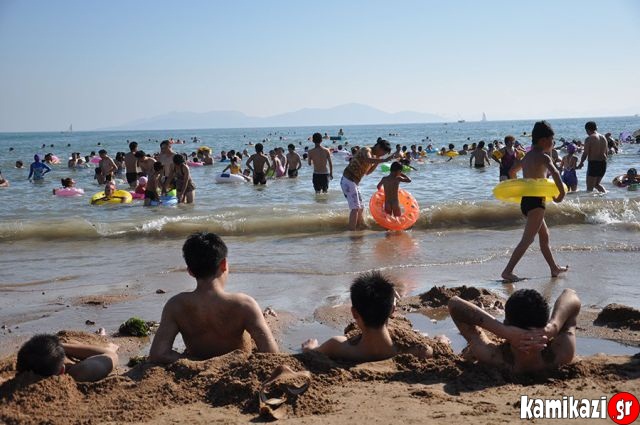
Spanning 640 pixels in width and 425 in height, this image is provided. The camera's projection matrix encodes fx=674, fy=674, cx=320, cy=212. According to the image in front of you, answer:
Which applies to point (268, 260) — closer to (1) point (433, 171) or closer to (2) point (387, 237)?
(2) point (387, 237)

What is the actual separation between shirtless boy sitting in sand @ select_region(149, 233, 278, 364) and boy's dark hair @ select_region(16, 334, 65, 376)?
0.51 meters

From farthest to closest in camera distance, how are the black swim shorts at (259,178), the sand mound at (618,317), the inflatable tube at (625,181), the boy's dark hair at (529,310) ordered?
the black swim shorts at (259,178)
the inflatable tube at (625,181)
the sand mound at (618,317)
the boy's dark hair at (529,310)

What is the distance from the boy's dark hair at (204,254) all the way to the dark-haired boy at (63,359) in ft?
2.48

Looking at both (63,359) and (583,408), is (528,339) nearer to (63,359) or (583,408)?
(583,408)

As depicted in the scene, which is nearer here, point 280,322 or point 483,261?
point 280,322

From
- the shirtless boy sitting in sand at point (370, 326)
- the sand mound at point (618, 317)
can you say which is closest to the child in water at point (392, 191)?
the sand mound at point (618, 317)

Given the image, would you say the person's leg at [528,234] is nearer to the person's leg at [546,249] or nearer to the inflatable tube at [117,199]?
the person's leg at [546,249]

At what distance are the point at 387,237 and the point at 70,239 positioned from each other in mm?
5107

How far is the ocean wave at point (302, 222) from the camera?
36.2 ft

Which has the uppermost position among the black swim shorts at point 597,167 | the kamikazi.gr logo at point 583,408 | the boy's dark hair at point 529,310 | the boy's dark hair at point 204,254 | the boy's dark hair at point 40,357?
the black swim shorts at point 597,167

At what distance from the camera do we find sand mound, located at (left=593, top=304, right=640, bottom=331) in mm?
4883

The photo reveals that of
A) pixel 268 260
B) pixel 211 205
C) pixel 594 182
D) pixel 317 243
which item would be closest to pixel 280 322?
pixel 268 260

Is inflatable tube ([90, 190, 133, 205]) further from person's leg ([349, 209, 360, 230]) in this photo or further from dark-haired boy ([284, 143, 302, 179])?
dark-haired boy ([284, 143, 302, 179])

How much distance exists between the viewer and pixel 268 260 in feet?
28.0
